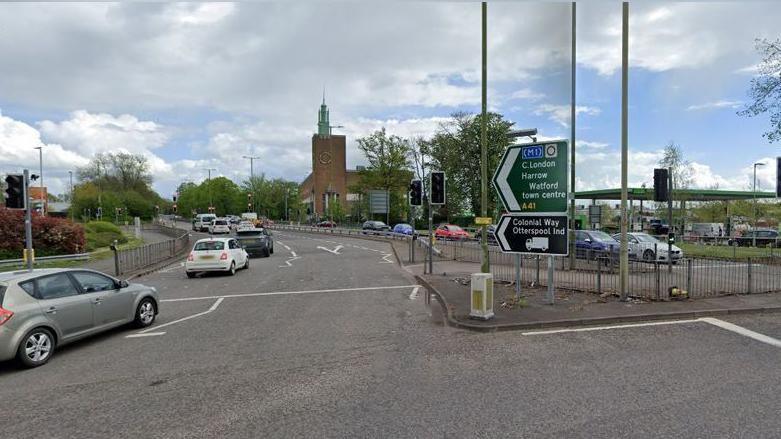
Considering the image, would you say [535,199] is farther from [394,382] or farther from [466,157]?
[466,157]

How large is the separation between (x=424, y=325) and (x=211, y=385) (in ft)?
13.2

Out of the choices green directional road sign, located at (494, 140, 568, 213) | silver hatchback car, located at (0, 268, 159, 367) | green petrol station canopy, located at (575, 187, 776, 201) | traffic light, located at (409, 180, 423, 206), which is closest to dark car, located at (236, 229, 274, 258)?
traffic light, located at (409, 180, 423, 206)

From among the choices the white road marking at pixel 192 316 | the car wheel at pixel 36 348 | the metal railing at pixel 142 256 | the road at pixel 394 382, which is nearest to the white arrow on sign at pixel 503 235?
the road at pixel 394 382

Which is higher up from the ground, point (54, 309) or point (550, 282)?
point (54, 309)

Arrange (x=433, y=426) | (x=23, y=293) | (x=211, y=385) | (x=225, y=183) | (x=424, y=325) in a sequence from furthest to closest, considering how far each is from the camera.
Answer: (x=225, y=183) → (x=424, y=325) → (x=23, y=293) → (x=211, y=385) → (x=433, y=426)

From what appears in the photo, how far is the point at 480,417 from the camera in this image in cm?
438

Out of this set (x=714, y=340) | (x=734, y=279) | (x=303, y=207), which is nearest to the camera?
(x=714, y=340)

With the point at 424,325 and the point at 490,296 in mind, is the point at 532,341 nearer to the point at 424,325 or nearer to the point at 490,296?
the point at 490,296

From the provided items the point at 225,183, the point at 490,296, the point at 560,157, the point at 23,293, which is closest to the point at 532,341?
the point at 490,296

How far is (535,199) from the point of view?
9.49m

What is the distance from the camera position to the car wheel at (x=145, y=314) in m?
8.54

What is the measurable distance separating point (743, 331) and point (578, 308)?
2.58 metres

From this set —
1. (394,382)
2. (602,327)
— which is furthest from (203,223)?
(394,382)

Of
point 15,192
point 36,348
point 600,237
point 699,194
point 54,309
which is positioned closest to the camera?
point 36,348
